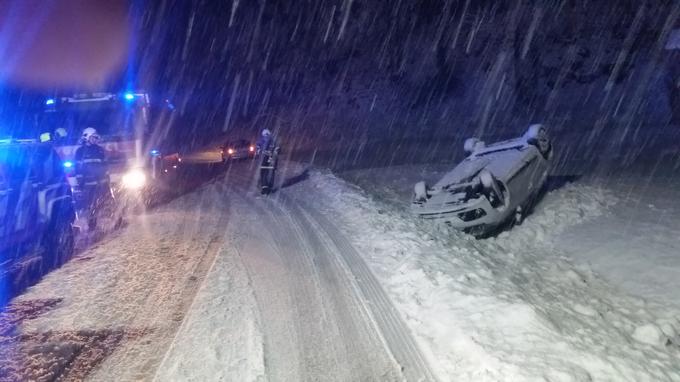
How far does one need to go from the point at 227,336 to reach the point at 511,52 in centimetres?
4765

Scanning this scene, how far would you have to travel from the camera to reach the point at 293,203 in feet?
41.3

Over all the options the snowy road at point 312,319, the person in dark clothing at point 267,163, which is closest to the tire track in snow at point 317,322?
the snowy road at point 312,319

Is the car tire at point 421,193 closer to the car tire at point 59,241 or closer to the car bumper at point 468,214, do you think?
the car bumper at point 468,214

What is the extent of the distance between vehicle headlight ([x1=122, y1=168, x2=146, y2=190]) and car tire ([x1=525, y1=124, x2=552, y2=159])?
9.54 metres

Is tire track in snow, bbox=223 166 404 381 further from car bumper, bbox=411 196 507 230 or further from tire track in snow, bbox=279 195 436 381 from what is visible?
car bumper, bbox=411 196 507 230

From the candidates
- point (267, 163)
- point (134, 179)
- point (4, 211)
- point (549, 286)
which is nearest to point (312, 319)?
point (549, 286)

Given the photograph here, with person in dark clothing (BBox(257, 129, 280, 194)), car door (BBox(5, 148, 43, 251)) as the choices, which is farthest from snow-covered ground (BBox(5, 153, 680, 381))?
person in dark clothing (BBox(257, 129, 280, 194))

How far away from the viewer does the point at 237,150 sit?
28.3 meters

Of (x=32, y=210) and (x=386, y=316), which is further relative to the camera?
(x=32, y=210)

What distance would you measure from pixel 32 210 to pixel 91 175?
2.59 metres

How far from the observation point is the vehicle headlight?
1157 cm

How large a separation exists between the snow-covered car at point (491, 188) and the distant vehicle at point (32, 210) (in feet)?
21.3

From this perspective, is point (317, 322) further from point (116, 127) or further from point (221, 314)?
point (116, 127)

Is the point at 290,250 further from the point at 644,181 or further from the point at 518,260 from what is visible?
the point at 644,181
